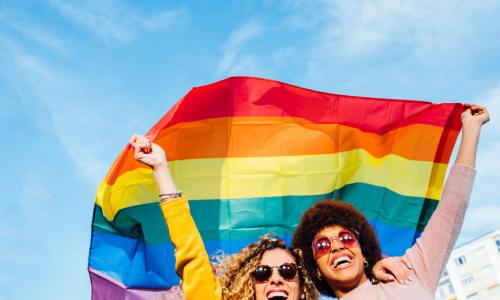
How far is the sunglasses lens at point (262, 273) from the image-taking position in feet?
12.8

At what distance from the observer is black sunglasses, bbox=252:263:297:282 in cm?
390

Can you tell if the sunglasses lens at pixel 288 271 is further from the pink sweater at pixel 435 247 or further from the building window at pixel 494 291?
the building window at pixel 494 291

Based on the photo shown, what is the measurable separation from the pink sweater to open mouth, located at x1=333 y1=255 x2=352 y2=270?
0.20 meters

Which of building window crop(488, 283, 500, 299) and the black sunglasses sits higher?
building window crop(488, 283, 500, 299)

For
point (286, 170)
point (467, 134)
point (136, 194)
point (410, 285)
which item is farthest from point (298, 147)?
point (410, 285)

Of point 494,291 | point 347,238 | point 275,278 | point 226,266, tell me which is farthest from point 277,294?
point 494,291

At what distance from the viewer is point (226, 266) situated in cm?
445

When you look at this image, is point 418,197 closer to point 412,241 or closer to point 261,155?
point 412,241

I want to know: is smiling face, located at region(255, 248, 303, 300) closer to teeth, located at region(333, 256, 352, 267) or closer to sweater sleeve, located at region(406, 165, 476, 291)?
teeth, located at region(333, 256, 352, 267)

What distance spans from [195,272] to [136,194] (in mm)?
2703

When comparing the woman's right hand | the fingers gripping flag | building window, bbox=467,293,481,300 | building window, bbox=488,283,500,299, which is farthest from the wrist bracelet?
building window, bbox=467,293,481,300

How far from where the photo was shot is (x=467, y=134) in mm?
3895

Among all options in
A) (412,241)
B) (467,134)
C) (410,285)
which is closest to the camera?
(410,285)

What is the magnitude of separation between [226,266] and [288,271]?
0.69 meters
